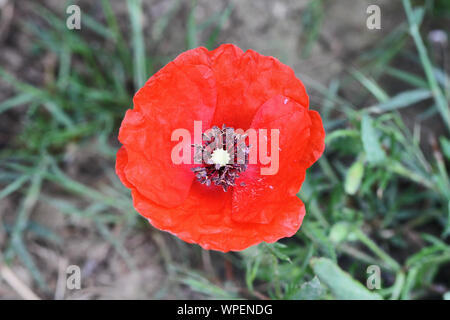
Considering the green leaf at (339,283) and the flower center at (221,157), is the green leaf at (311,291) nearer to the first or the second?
the green leaf at (339,283)

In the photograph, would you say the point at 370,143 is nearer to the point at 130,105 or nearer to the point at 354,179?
the point at 354,179

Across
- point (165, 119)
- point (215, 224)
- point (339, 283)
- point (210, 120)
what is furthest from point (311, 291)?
point (165, 119)

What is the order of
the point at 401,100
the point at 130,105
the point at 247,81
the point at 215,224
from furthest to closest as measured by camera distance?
1. the point at 130,105
2. the point at 401,100
3. the point at 247,81
4. the point at 215,224

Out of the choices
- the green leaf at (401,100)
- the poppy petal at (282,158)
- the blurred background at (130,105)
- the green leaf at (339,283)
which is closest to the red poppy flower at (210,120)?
the poppy petal at (282,158)

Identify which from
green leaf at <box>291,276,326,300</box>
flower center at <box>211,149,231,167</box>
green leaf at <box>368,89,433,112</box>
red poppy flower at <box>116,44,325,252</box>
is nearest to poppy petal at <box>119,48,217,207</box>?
red poppy flower at <box>116,44,325,252</box>

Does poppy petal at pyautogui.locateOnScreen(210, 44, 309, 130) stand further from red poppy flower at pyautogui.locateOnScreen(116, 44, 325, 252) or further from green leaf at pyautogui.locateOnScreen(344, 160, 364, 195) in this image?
green leaf at pyautogui.locateOnScreen(344, 160, 364, 195)

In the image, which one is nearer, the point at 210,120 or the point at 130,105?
the point at 210,120

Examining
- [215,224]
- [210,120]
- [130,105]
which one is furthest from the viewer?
[130,105]
